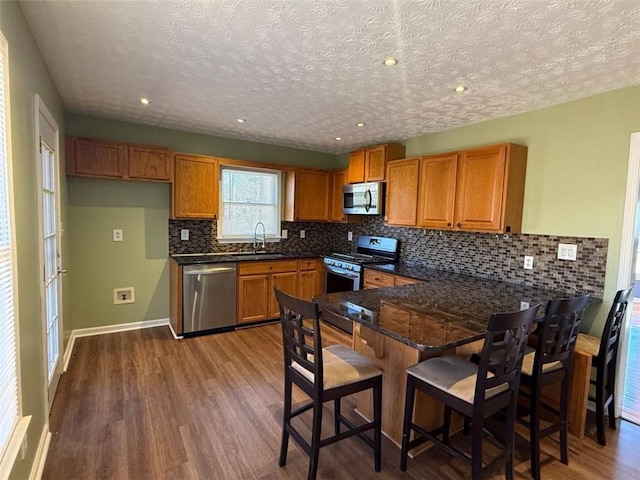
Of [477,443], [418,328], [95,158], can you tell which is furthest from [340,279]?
[95,158]

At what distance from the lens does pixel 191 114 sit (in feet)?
11.1

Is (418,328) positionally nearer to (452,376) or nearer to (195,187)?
(452,376)

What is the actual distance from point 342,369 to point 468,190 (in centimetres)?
222

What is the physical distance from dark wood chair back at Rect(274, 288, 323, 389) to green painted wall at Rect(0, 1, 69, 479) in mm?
1254

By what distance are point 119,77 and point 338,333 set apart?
3.27m

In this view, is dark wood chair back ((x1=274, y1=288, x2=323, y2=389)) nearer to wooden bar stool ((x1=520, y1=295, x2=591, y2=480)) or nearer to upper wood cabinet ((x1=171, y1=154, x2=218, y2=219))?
wooden bar stool ((x1=520, y1=295, x2=591, y2=480))

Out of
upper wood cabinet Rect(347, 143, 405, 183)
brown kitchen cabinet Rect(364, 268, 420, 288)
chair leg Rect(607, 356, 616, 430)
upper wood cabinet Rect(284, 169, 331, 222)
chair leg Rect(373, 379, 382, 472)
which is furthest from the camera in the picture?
upper wood cabinet Rect(284, 169, 331, 222)

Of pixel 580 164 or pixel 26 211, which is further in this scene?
pixel 580 164

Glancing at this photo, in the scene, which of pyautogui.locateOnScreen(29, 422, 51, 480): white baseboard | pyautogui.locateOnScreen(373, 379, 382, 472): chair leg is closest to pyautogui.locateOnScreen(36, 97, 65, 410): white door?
pyautogui.locateOnScreen(29, 422, 51, 480): white baseboard

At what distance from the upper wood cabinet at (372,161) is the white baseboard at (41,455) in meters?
3.76

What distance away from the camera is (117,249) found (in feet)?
12.8

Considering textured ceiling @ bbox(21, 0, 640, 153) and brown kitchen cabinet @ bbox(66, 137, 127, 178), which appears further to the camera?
brown kitchen cabinet @ bbox(66, 137, 127, 178)

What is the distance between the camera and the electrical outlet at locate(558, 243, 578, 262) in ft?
9.01

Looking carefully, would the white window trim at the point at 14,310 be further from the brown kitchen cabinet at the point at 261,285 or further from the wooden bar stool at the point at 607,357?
the wooden bar stool at the point at 607,357
